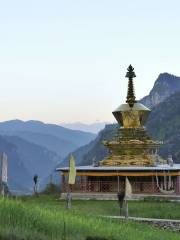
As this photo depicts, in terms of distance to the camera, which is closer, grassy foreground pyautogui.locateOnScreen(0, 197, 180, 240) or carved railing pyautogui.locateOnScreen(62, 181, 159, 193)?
grassy foreground pyautogui.locateOnScreen(0, 197, 180, 240)

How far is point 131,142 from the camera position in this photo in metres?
45.9

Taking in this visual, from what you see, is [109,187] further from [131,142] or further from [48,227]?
[48,227]

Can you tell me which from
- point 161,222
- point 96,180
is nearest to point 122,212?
point 161,222

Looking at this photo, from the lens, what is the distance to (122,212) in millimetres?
32812

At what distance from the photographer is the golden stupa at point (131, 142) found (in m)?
44.8

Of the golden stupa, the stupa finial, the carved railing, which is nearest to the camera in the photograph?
the carved railing

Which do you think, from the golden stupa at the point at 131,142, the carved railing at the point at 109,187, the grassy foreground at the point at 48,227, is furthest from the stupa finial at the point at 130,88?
the grassy foreground at the point at 48,227

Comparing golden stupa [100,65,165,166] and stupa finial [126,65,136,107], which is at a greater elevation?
stupa finial [126,65,136,107]

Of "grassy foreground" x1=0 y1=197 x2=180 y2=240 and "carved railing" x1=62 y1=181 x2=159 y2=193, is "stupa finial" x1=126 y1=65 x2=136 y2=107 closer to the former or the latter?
"carved railing" x1=62 y1=181 x2=159 y2=193

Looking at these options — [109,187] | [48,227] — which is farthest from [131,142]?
[48,227]

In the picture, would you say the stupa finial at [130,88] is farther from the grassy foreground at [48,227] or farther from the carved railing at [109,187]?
the grassy foreground at [48,227]

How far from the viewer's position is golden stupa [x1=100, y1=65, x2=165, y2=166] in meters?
44.8

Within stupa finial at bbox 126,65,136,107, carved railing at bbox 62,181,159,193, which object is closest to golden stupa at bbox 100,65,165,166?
stupa finial at bbox 126,65,136,107

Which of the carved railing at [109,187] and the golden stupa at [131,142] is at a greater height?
the golden stupa at [131,142]
